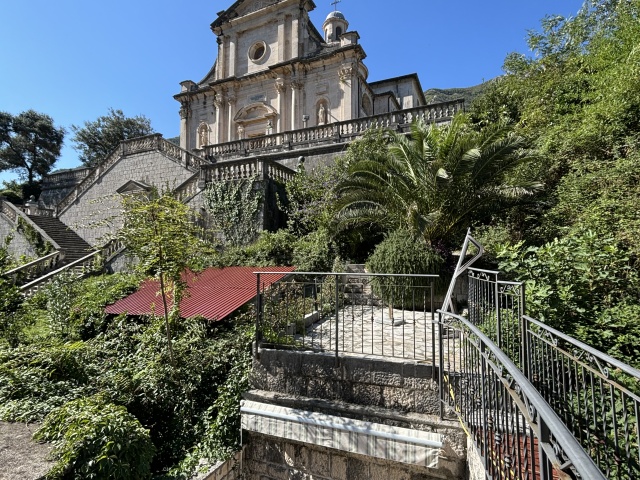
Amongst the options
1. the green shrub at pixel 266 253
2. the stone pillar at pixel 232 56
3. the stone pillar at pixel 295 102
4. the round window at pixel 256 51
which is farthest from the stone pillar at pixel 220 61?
the green shrub at pixel 266 253

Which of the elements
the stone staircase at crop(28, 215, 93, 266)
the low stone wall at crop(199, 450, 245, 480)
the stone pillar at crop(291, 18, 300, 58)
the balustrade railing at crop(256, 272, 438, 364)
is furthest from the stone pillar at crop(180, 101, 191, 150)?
the low stone wall at crop(199, 450, 245, 480)

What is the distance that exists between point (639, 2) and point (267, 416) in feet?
39.4

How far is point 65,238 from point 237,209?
9059 millimetres

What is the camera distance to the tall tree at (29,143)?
93.4 ft

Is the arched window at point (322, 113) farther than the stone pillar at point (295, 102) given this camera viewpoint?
No

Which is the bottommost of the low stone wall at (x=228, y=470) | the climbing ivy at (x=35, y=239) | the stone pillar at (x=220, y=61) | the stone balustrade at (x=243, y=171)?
the low stone wall at (x=228, y=470)

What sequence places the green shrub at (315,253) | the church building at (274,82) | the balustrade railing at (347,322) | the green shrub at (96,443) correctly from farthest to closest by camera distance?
the church building at (274,82)
the green shrub at (315,253)
the balustrade railing at (347,322)
the green shrub at (96,443)

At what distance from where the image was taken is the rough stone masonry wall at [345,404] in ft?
12.2

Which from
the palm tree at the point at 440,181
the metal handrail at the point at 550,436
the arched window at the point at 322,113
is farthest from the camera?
the arched window at the point at 322,113

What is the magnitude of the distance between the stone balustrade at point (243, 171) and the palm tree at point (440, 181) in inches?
161

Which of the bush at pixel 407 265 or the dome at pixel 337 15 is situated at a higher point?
the dome at pixel 337 15

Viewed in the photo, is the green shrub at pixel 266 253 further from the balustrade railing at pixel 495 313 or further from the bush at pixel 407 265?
the balustrade railing at pixel 495 313

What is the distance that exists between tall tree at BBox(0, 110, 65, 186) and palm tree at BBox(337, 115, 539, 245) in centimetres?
3284

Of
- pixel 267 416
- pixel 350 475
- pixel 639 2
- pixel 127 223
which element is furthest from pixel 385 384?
pixel 639 2
